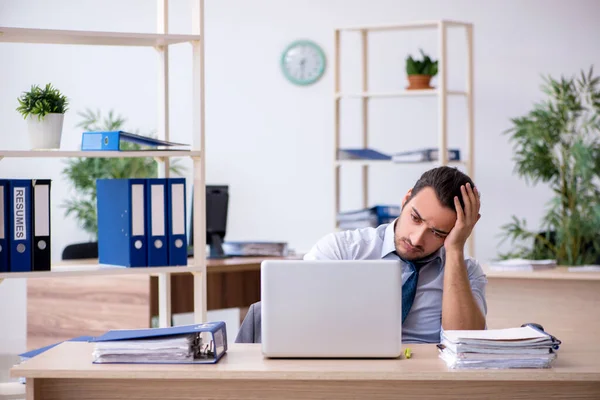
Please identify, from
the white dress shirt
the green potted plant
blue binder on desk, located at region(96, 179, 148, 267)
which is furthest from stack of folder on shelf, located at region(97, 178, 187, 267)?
the green potted plant

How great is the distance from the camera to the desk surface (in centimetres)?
201

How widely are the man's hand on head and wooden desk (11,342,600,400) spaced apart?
438 millimetres

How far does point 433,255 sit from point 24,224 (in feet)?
4.29

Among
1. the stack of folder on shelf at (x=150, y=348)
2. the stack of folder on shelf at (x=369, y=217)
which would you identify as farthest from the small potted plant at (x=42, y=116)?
the stack of folder on shelf at (x=369, y=217)

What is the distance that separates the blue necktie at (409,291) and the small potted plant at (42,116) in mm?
1282

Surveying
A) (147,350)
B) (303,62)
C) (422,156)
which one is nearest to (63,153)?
(147,350)

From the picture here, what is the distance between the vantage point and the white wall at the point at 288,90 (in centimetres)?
620

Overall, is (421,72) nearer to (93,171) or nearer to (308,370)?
(93,171)

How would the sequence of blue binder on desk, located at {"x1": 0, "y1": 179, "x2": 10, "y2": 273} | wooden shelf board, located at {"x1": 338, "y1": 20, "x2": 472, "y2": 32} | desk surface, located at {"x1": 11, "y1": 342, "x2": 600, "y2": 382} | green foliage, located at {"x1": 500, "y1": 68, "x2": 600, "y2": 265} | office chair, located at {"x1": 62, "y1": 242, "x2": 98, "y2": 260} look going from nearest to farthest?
desk surface, located at {"x1": 11, "y1": 342, "x2": 600, "y2": 382}
blue binder on desk, located at {"x1": 0, "y1": 179, "x2": 10, "y2": 273}
green foliage, located at {"x1": 500, "y1": 68, "x2": 600, "y2": 265}
office chair, located at {"x1": 62, "y1": 242, "x2": 98, "y2": 260}
wooden shelf board, located at {"x1": 338, "y1": 20, "x2": 472, "y2": 32}

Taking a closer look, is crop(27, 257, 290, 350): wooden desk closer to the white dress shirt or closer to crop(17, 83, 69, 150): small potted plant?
crop(17, 83, 69, 150): small potted plant

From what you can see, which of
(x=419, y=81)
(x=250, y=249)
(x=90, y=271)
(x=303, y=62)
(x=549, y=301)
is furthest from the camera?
(x=303, y=62)

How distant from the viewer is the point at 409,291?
8.50 feet

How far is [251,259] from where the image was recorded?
4965mm

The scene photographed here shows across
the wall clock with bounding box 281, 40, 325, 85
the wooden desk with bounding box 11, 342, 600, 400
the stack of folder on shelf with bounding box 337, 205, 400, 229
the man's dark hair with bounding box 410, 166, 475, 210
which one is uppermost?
the wall clock with bounding box 281, 40, 325, 85
